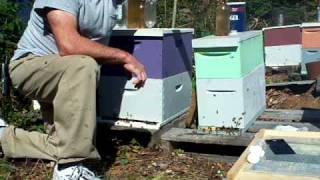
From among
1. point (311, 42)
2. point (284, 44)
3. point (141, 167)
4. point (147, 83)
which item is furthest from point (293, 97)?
point (141, 167)

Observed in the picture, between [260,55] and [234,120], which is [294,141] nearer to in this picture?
[234,120]

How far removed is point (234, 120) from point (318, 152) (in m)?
1.20

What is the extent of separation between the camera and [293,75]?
6.02 m

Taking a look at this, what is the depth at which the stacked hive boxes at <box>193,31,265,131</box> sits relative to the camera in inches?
118

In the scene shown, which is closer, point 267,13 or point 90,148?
point 90,148

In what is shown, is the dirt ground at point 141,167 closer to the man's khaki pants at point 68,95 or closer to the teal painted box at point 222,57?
the man's khaki pants at point 68,95

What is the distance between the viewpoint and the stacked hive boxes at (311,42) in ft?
18.1

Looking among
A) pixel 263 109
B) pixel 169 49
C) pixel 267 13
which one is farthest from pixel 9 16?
pixel 267 13

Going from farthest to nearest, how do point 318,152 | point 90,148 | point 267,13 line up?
point 267,13, point 90,148, point 318,152

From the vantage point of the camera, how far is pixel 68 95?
2400 millimetres

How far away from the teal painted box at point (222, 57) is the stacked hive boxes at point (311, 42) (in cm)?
257

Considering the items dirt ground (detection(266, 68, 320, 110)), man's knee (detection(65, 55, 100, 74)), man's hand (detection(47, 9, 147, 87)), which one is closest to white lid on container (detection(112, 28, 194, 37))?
man's hand (detection(47, 9, 147, 87))

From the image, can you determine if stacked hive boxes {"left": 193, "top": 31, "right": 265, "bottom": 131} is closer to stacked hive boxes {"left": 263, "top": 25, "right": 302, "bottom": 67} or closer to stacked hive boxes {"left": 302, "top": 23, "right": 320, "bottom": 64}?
stacked hive boxes {"left": 302, "top": 23, "right": 320, "bottom": 64}

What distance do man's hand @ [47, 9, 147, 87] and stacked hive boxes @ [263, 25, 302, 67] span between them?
423 centimetres
